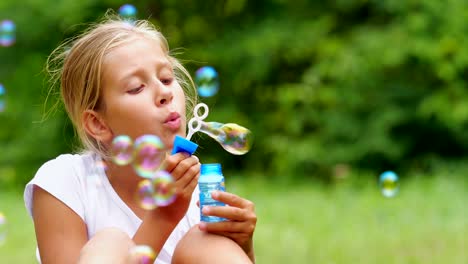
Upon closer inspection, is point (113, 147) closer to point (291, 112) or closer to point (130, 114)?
point (130, 114)

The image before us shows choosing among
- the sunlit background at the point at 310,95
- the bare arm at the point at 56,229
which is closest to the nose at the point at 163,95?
the bare arm at the point at 56,229

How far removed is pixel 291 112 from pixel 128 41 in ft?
13.1

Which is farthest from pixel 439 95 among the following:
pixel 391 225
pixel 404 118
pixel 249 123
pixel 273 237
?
pixel 273 237

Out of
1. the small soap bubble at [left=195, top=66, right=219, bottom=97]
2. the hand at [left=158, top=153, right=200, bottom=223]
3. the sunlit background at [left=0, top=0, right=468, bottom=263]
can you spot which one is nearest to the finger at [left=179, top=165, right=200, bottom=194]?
the hand at [left=158, top=153, right=200, bottom=223]

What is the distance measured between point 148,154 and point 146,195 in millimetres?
95

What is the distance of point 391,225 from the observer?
12.6 ft

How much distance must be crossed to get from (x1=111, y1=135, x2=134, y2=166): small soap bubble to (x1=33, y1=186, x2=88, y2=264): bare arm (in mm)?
167

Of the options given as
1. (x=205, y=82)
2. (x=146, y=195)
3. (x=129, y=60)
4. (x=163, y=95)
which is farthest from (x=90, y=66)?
(x=205, y=82)

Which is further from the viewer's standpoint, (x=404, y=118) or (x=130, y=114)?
(x=404, y=118)

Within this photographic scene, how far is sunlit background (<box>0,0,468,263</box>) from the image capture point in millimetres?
5223

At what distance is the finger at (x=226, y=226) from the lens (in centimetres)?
190

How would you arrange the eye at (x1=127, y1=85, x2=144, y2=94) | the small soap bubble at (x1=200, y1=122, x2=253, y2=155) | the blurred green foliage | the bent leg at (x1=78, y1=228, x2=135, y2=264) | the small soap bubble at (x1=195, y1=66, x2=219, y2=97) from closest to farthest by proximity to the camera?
the bent leg at (x1=78, y1=228, x2=135, y2=264) → the eye at (x1=127, y1=85, x2=144, y2=94) → the small soap bubble at (x1=200, y1=122, x2=253, y2=155) → the small soap bubble at (x1=195, y1=66, x2=219, y2=97) → the blurred green foliage

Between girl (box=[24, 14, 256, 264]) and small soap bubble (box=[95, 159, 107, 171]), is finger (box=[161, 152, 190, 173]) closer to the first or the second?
girl (box=[24, 14, 256, 264])

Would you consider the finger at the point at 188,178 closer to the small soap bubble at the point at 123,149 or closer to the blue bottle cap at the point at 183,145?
the blue bottle cap at the point at 183,145
